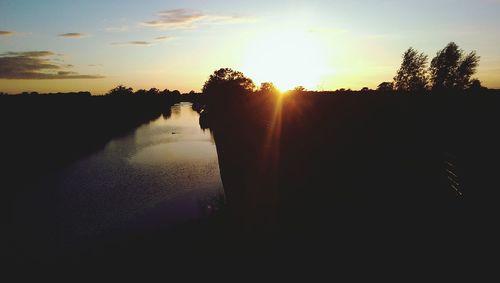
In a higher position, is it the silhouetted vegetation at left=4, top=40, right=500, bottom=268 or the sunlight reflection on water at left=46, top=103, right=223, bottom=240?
the silhouetted vegetation at left=4, top=40, right=500, bottom=268

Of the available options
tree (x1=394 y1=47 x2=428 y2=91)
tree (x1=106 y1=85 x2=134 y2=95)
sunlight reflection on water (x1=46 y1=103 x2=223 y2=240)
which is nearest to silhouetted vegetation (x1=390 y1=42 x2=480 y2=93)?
tree (x1=394 y1=47 x2=428 y2=91)

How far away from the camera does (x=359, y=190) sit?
9477 millimetres

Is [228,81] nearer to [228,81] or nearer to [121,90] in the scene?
[228,81]

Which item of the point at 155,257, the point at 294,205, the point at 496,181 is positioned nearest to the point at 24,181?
the point at 155,257

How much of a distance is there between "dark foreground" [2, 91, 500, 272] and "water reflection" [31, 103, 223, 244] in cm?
334

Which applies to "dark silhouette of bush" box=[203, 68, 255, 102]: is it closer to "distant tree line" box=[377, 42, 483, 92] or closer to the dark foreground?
"distant tree line" box=[377, 42, 483, 92]

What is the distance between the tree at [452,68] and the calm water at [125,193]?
1603 inches

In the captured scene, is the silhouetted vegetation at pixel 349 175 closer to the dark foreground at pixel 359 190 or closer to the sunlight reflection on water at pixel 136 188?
the dark foreground at pixel 359 190

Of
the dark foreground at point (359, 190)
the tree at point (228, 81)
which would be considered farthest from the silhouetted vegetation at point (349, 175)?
the tree at point (228, 81)

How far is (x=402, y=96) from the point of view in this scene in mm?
11266

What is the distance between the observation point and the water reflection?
810 inches

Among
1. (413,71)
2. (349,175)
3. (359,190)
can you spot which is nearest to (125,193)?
(349,175)

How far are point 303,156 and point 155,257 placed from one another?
1013 centimetres

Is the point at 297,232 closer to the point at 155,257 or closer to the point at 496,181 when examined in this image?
the point at 496,181
